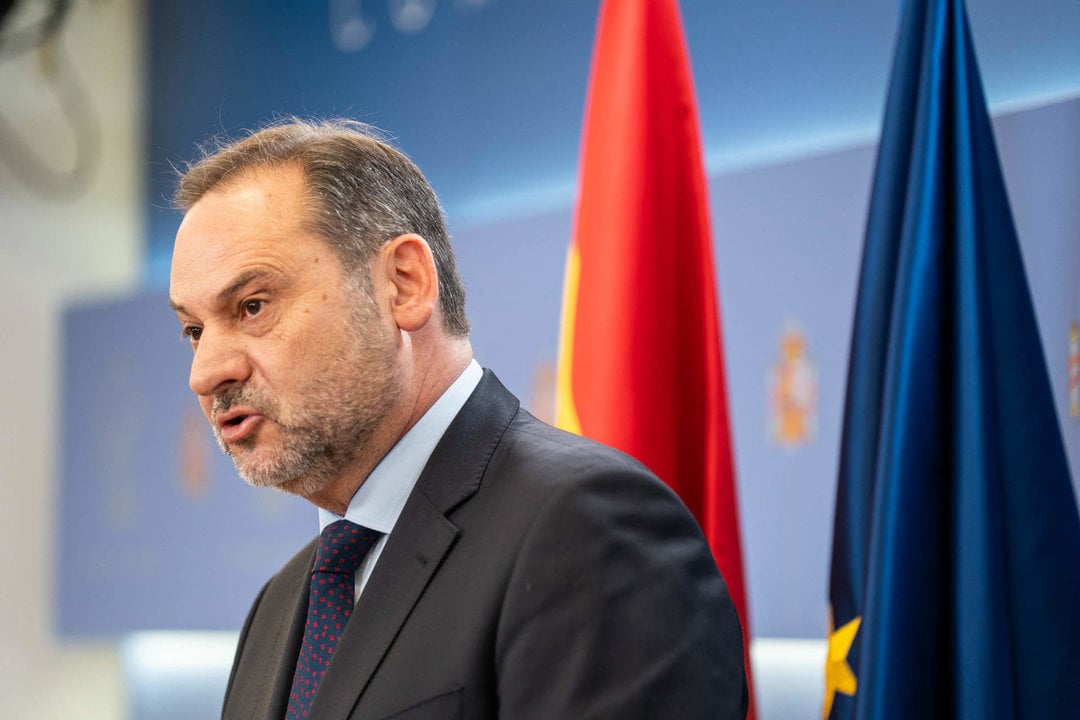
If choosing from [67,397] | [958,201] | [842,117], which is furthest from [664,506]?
[67,397]

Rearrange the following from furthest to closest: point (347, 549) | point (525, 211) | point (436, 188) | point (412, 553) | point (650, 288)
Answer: point (436, 188)
point (525, 211)
point (650, 288)
point (347, 549)
point (412, 553)

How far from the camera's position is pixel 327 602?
4.36 ft

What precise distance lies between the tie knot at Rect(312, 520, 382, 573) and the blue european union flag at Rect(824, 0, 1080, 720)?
856 mm

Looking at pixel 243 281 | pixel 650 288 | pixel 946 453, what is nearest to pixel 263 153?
pixel 243 281

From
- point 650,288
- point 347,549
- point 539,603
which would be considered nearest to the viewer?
point 539,603

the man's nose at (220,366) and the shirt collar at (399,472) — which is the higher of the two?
the man's nose at (220,366)

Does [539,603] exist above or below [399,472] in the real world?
below

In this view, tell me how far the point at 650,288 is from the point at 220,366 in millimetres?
1047

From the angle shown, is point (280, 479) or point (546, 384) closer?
point (280, 479)

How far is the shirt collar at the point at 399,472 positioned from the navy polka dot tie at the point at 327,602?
2 centimetres

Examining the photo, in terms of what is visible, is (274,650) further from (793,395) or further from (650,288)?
(793,395)

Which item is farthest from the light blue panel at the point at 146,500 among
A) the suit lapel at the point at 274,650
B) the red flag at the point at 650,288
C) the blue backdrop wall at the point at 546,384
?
the suit lapel at the point at 274,650

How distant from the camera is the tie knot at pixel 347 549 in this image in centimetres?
134

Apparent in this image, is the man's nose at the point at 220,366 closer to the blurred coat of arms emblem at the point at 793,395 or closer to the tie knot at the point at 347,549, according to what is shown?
the tie knot at the point at 347,549
